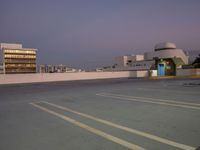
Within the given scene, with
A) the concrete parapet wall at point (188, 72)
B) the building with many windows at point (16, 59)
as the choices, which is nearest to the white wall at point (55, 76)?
the concrete parapet wall at point (188, 72)

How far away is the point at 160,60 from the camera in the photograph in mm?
29859

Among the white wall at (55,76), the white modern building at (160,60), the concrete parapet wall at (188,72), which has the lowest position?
the white wall at (55,76)

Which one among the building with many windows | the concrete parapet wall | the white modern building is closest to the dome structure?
the white modern building

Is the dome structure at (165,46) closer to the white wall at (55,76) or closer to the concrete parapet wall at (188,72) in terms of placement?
the concrete parapet wall at (188,72)

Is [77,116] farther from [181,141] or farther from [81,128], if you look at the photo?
[181,141]

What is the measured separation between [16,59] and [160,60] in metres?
82.4

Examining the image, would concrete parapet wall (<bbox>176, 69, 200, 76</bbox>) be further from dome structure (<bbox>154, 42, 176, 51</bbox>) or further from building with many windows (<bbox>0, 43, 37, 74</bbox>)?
building with many windows (<bbox>0, 43, 37, 74</bbox>)

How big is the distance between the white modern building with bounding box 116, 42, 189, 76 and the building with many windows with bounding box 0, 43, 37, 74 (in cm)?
4920

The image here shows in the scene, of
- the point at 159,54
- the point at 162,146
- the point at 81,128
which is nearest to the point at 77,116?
the point at 81,128

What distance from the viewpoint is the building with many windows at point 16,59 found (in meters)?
87.6

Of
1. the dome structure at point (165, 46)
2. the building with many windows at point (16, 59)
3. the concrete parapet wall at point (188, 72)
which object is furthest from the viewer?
the dome structure at point (165, 46)

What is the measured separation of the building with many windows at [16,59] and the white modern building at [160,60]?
161ft

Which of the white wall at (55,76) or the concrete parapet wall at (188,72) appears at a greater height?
the concrete parapet wall at (188,72)

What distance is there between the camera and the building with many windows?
87.6 m
